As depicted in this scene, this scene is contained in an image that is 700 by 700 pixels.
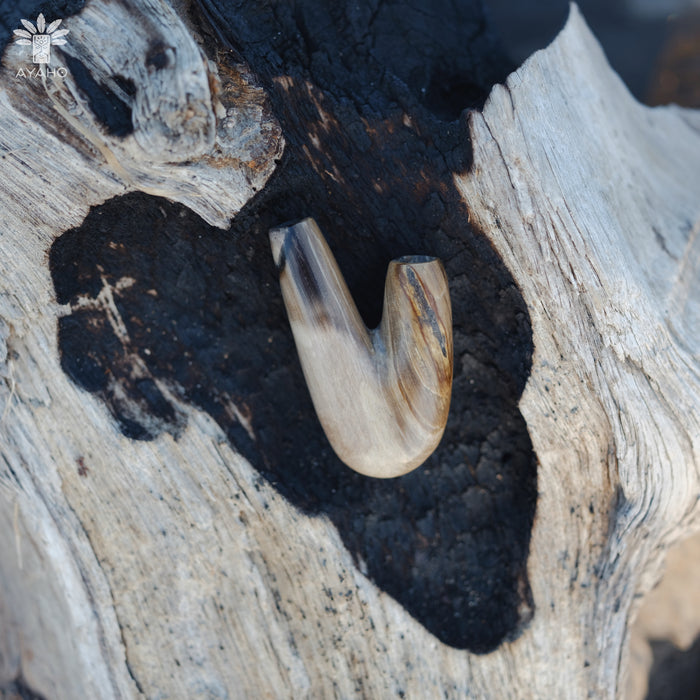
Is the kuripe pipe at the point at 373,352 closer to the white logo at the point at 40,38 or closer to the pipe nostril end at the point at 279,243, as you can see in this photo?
the pipe nostril end at the point at 279,243

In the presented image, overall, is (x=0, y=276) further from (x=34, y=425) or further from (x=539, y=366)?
(x=539, y=366)

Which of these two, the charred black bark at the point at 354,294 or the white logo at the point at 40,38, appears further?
the charred black bark at the point at 354,294

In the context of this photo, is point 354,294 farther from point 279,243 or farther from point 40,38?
point 40,38

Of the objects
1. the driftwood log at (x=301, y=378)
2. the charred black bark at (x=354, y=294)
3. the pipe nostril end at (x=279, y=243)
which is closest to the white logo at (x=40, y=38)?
the driftwood log at (x=301, y=378)

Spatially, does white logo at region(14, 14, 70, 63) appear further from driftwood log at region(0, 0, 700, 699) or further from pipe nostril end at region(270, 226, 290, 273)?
pipe nostril end at region(270, 226, 290, 273)

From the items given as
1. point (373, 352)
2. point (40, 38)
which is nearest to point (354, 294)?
point (373, 352)

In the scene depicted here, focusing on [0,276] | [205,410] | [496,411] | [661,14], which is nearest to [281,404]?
[205,410]
